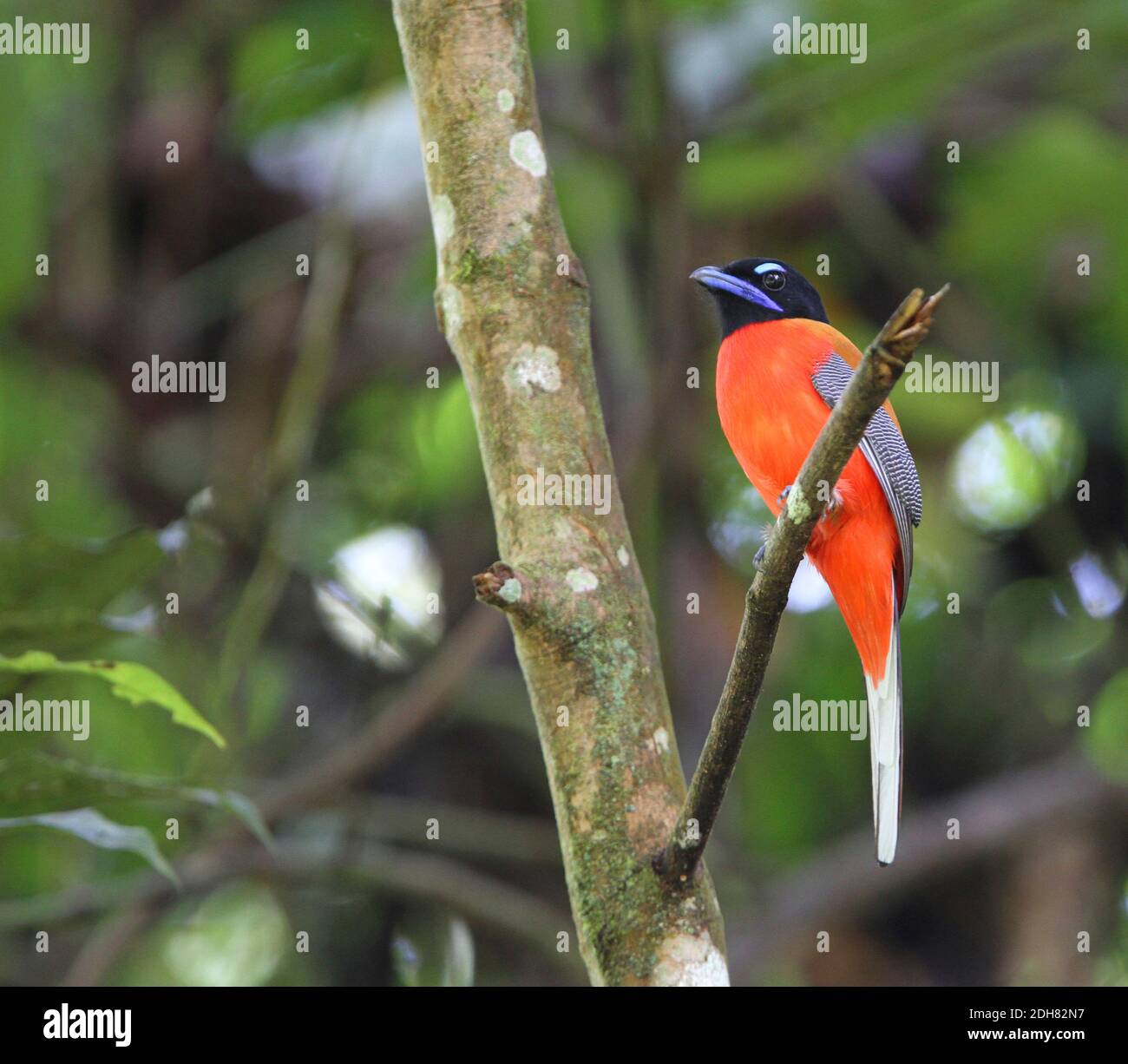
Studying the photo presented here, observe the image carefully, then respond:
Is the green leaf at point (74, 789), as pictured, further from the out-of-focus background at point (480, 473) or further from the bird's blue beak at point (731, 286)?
the bird's blue beak at point (731, 286)

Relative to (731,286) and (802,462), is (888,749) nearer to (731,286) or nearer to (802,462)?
(802,462)

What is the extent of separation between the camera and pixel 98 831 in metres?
2.68

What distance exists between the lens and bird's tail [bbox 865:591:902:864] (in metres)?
2.65

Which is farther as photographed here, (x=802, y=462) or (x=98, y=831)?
(x=802, y=462)

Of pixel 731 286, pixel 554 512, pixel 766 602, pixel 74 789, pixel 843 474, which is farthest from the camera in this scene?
pixel 731 286

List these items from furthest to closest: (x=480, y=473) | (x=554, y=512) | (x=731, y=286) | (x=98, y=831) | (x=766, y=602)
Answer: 1. (x=480, y=473)
2. (x=731, y=286)
3. (x=98, y=831)
4. (x=554, y=512)
5. (x=766, y=602)

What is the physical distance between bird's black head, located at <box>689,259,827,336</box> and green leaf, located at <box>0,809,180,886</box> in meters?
1.75

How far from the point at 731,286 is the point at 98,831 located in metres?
1.84

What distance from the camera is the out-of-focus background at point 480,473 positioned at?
15.2 feet

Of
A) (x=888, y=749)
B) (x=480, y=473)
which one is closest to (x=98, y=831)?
(x=888, y=749)

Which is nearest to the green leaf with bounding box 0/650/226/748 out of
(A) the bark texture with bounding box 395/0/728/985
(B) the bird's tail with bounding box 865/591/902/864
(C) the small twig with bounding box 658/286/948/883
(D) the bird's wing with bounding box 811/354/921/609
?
(A) the bark texture with bounding box 395/0/728/985

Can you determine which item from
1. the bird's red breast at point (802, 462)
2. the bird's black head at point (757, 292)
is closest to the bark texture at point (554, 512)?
the bird's red breast at point (802, 462)

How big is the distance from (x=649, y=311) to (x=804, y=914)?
1.95 meters
